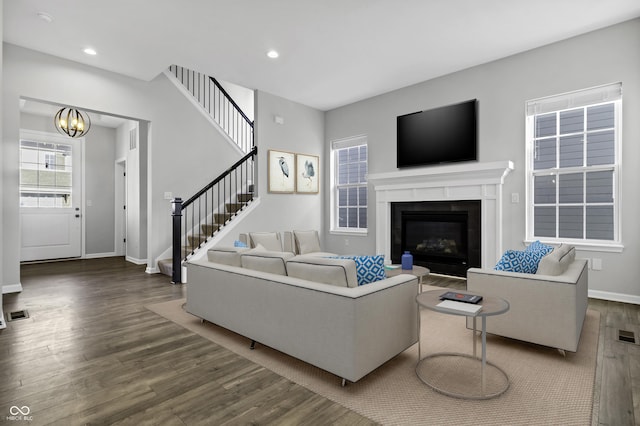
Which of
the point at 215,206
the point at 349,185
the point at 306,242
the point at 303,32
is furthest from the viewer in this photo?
the point at 349,185

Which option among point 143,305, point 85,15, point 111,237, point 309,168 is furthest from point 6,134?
point 309,168

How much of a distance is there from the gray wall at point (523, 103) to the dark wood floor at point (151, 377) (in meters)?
A: 0.85

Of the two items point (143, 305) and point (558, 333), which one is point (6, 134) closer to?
point (143, 305)

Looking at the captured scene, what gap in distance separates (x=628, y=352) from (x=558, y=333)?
24.0 inches

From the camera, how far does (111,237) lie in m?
7.71

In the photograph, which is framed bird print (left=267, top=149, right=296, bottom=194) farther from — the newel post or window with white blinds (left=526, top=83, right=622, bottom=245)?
window with white blinds (left=526, top=83, right=622, bottom=245)

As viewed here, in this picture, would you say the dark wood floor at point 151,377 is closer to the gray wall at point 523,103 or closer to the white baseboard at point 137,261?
the gray wall at point 523,103

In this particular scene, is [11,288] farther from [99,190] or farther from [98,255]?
[99,190]

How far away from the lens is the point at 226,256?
3014 millimetres

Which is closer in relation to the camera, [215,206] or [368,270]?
[368,270]

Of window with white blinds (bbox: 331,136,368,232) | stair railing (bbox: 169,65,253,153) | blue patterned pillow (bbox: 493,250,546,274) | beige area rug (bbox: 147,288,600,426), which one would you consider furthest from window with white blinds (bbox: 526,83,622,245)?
stair railing (bbox: 169,65,253,153)

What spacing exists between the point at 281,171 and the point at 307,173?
0.69 meters

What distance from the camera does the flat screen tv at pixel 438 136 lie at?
5.08 m

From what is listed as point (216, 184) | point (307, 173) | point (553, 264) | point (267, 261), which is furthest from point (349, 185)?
point (553, 264)
